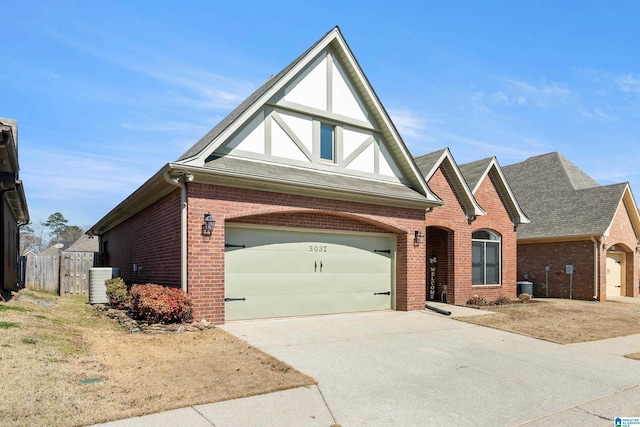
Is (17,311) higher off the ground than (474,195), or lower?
lower

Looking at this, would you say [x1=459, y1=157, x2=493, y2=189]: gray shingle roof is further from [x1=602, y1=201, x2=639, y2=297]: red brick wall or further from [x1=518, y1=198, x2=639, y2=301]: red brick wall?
[x1=602, y1=201, x2=639, y2=297]: red brick wall

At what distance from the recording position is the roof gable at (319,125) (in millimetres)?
10805

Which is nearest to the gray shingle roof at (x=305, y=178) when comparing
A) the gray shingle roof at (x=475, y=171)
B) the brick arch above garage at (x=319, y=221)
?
the brick arch above garage at (x=319, y=221)

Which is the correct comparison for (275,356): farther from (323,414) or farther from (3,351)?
(3,351)

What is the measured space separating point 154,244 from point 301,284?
4.09 metres

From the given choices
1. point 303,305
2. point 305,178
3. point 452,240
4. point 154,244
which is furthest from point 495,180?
point 154,244

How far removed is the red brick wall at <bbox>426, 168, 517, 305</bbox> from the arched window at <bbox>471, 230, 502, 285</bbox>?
0.91 feet

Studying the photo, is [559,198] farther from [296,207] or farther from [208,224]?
[208,224]

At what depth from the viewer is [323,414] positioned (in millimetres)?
4965

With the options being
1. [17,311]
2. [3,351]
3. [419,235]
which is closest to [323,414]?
[3,351]

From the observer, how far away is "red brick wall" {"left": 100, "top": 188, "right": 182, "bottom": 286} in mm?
10000

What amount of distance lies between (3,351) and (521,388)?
278 inches

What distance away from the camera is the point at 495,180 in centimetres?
1791

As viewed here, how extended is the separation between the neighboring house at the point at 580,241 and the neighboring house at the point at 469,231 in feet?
15.5
